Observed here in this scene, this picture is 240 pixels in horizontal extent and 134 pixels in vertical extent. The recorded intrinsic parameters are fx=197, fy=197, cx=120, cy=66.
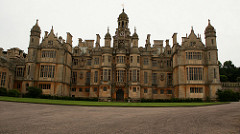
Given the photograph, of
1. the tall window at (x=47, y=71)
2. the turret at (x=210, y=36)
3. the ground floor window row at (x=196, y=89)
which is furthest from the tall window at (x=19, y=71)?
the turret at (x=210, y=36)

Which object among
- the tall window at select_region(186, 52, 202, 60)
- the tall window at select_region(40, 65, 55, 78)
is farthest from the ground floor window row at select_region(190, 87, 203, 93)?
the tall window at select_region(40, 65, 55, 78)

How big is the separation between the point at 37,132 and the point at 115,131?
3874 millimetres

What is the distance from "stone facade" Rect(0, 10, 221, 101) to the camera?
41.6m

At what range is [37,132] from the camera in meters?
9.77

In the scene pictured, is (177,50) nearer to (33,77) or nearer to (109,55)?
(109,55)

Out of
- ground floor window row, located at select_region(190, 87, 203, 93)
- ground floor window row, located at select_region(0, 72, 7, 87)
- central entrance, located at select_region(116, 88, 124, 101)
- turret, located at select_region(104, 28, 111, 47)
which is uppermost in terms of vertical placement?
turret, located at select_region(104, 28, 111, 47)

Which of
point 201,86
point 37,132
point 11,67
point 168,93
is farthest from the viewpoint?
point 168,93

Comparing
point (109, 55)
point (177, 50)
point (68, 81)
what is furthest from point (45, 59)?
point (177, 50)

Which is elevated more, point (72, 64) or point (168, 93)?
point (72, 64)

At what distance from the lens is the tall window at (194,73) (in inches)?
1636

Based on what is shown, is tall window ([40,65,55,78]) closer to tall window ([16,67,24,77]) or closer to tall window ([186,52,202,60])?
tall window ([16,67,24,77])

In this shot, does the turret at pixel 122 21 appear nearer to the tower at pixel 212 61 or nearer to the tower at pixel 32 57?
the tower at pixel 212 61

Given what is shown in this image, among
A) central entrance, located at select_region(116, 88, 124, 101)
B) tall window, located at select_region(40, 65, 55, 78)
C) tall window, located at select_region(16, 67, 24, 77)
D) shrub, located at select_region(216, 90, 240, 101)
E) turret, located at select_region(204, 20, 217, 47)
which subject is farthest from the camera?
tall window, located at select_region(16, 67, 24, 77)

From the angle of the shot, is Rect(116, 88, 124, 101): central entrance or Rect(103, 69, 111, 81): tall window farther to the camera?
Rect(116, 88, 124, 101): central entrance
